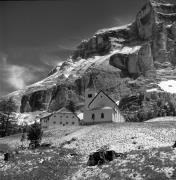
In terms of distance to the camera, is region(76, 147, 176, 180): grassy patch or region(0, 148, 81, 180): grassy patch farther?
region(0, 148, 81, 180): grassy patch

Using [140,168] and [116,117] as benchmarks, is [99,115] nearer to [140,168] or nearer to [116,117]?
[116,117]

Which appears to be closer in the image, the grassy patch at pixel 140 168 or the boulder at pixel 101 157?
the grassy patch at pixel 140 168

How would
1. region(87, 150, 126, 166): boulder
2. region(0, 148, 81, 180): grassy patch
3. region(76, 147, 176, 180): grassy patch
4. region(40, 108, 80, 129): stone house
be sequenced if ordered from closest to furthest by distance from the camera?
1. region(76, 147, 176, 180): grassy patch
2. region(0, 148, 81, 180): grassy patch
3. region(87, 150, 126, 166): boulder
4. region(40, 108, 80, 129): stone house

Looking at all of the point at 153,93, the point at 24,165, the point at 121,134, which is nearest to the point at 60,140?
the point at 121,134

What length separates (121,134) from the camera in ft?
157

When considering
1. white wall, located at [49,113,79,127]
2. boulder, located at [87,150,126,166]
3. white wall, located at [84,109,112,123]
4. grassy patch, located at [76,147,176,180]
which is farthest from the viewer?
white wall, located at [49,113,79,127]

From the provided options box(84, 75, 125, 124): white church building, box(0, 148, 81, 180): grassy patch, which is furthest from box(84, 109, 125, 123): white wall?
box(0, 148, 81, 180): grassy patch

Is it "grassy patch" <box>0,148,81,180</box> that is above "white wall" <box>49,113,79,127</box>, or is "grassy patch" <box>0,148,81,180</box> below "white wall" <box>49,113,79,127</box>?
below

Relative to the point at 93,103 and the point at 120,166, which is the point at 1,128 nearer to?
the point at 93,103

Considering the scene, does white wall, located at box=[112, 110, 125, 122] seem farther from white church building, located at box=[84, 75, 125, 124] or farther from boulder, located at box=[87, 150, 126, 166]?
boulder, located at box=[87, 150, 126, 166]

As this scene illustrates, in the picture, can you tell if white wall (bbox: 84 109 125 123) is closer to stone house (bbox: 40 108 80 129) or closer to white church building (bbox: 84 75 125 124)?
white church building (bbox: 84 75 125 124)

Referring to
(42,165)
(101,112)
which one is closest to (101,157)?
(42,165)

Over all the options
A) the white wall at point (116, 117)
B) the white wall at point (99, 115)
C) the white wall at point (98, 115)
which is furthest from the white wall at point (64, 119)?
the white wall at point (99, 115)

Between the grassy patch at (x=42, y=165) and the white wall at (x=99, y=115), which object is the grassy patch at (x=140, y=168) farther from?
the white wall at (x=99, y=115)
